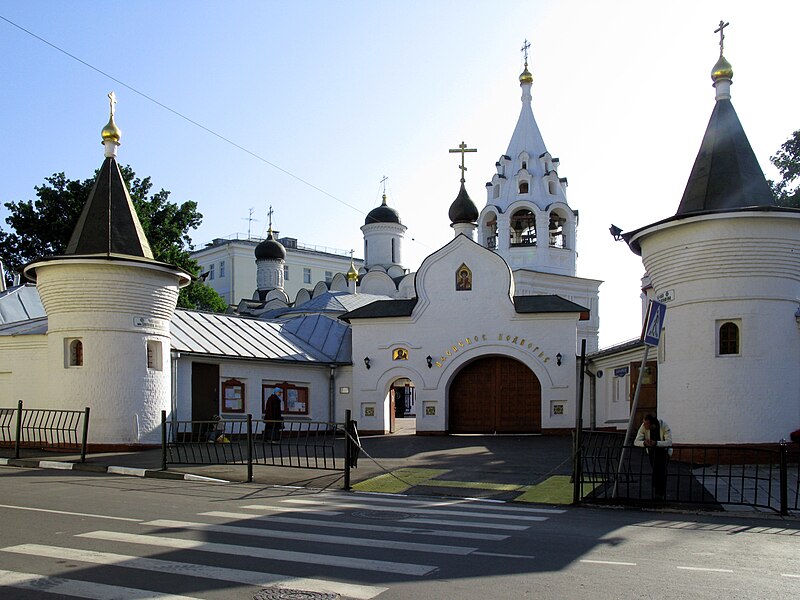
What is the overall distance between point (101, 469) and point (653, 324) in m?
11.2

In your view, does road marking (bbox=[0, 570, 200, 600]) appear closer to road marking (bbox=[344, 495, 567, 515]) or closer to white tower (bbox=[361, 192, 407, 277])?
road marking (bbox=[344, 495, 567, 515])

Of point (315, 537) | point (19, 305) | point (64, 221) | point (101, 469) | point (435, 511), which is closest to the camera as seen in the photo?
point (315, 537)

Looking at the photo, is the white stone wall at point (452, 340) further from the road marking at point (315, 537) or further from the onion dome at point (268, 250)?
the onion dome at point (268, 250)

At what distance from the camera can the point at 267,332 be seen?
30.2 metres

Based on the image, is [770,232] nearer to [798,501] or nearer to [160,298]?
[798,501]

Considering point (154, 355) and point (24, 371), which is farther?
Result: point (24, 371)

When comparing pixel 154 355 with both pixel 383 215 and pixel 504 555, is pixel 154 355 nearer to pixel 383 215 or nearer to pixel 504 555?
pixel 504 555

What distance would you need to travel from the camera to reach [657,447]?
1279cm

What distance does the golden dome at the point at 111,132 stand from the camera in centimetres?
2211

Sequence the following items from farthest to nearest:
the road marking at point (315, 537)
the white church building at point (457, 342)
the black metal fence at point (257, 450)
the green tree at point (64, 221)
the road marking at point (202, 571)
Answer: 1. the green tree at point (64, 221)
2. the white church building at point (457, 342)
3. the black metal fence at point (257, 450)
4. the road marking at point (315, 537)
5. the road marking at point (202, 571)

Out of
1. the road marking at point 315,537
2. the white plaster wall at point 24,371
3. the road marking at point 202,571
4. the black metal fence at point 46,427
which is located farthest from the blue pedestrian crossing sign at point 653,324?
the white plaster wall at point 24,371

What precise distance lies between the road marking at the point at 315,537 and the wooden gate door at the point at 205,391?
15021mm

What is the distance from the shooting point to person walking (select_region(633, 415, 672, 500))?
12.5 meters

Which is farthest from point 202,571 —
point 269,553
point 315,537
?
point 315,537
